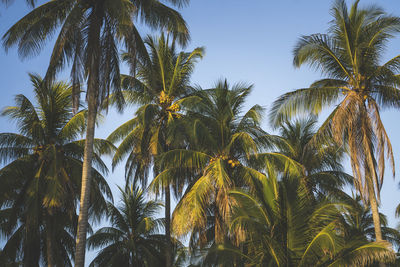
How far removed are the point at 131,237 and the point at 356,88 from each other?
15145 millimetres

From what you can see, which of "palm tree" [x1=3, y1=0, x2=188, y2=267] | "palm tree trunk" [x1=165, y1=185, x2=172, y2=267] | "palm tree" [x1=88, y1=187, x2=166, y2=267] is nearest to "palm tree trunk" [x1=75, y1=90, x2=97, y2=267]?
"palm tree" [x1=3, y1=0, x2=188, y2=267]

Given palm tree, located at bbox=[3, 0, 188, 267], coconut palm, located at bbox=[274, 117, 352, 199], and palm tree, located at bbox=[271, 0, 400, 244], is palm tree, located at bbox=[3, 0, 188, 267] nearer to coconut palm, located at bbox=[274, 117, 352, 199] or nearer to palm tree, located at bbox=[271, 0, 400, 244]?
palm tree, located at bbox=[271, 0, 400, 244]

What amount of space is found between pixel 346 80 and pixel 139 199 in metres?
14.4

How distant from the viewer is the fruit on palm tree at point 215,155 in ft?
52.8

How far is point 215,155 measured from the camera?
1814cm

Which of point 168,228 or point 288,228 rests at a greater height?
point 168,228

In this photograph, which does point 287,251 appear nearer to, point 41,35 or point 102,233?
point 41,35

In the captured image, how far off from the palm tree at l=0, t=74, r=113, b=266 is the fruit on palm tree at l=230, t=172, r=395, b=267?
742 centimetres

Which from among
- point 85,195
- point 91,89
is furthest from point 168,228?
point 91,89

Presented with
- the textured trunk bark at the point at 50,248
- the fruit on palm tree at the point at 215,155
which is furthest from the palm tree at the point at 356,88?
the textured trunk bark at the point at 50,248

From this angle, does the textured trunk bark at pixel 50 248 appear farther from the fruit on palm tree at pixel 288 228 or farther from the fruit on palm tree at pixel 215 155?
the fruit on palm tree at pixel 288 228

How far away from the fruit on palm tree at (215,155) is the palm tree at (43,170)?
3653mm

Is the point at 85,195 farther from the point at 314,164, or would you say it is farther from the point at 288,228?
the point at 314,164

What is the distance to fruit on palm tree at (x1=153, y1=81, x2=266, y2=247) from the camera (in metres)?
16.1
